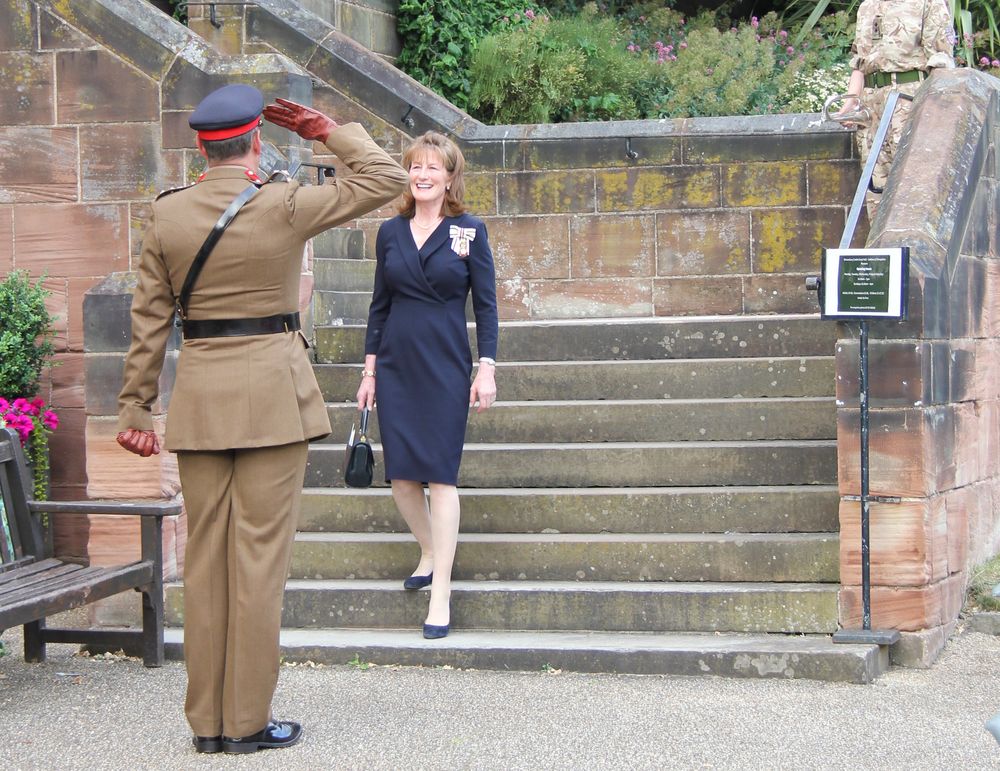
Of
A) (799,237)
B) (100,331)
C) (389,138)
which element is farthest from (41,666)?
(799,237)

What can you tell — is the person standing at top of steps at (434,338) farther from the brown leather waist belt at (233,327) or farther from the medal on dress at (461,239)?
the brown leather waist belt at (233,327)

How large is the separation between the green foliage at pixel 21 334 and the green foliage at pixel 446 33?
4918mm

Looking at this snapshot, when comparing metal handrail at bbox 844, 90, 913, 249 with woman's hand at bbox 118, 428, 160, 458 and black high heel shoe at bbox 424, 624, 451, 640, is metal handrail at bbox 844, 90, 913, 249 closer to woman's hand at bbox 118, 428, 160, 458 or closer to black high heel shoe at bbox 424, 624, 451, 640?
black high heel shoe at bbox 424, 624, 451, 640

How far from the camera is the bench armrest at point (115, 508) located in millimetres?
6129

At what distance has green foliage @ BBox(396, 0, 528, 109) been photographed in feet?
40.0

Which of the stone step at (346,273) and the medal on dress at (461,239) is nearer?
the medal on dress at (461,239)

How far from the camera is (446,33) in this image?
12414 millimetres

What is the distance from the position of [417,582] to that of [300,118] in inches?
91.9

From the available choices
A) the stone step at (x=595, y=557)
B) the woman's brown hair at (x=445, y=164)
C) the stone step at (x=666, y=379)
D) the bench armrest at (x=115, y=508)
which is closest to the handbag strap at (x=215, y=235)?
the woman's brown hair at (x=445, y=164)

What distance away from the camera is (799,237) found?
8984mm

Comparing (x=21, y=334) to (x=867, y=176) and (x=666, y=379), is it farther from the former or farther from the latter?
(x=867, y=176)

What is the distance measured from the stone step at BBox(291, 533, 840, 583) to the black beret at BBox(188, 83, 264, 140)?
8.08ft

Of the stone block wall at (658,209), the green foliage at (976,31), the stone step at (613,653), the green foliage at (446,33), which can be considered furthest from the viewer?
the green foliage at (976,31)

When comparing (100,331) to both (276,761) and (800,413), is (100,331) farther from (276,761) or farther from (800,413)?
(800,413)
